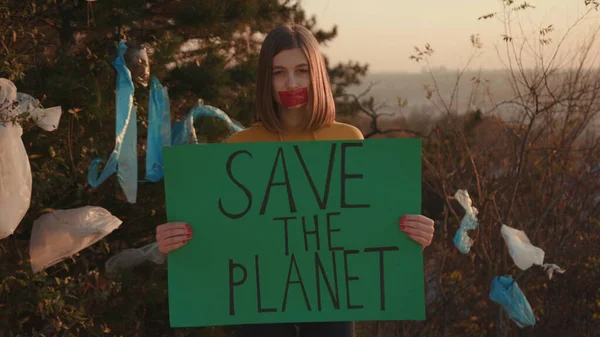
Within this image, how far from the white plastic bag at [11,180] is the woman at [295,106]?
3.42ft

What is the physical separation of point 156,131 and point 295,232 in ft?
4.69

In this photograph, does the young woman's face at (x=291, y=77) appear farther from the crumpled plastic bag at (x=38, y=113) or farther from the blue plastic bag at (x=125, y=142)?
the crumpled plastic bag at (x=38, y=113)

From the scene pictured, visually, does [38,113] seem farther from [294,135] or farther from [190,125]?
[294,135]

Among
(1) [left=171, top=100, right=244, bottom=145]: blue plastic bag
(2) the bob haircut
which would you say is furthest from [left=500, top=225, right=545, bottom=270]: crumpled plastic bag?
(2) the bob haircut

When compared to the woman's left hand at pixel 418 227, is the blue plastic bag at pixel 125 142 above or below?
above

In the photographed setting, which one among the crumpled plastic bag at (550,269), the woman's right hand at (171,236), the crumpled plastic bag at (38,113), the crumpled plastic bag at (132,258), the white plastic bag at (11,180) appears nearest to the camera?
the woman's right hand at (171,236)

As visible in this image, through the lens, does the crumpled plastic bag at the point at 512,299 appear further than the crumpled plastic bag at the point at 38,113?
Yes

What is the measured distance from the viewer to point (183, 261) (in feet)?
7.75

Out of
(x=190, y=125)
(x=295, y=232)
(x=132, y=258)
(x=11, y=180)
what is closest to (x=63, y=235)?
(x=11, y=180)

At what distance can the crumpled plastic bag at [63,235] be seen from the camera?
138 inches

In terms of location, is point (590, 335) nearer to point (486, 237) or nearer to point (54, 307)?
point (486, 237)

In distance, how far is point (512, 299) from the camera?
13.7 ft

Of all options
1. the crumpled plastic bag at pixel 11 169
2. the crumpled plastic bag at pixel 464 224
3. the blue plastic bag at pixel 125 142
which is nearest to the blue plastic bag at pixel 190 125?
the blue plastic bag at pixel 125 142

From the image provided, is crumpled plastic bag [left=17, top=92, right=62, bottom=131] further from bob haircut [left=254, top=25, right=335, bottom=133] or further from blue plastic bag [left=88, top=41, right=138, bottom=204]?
bob haircut [left=254, top=25, right=335, bottom=133]
